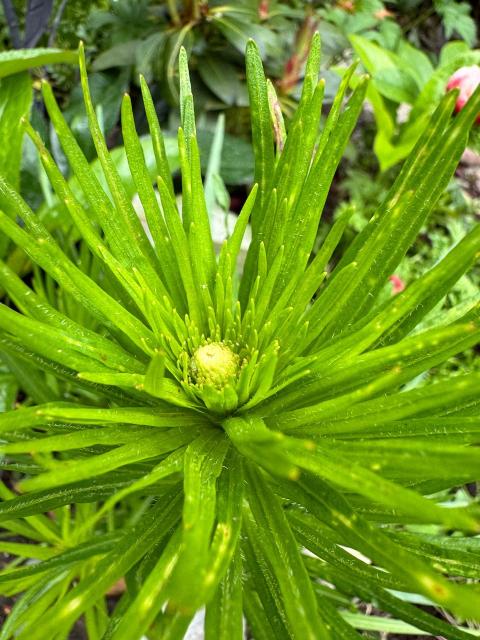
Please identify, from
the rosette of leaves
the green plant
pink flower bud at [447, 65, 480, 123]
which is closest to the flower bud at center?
the rosette of leaves

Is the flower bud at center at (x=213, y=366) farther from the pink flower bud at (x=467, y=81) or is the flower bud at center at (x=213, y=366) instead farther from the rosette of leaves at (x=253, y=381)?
the pink flower bud at (x=467, y=81)

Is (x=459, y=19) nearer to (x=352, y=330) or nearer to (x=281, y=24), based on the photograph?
(x=281, y=24)

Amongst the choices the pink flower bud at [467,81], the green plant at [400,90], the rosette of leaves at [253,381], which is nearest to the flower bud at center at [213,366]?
the rosette of leaves at [253,381]

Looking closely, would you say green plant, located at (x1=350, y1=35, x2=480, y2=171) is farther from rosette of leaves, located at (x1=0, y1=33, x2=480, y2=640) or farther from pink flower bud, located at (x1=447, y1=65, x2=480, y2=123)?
rosette of leaves, located at (x1=0, y1=33, x2=480, y2=640)

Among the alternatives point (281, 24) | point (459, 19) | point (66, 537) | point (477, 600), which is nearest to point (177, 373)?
point (477, 600)

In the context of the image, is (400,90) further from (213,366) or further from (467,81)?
(213,366)

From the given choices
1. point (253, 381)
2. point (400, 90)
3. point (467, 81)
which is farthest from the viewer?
point (400, 90)

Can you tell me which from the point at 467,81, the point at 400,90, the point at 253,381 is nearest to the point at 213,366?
the point at 253,381

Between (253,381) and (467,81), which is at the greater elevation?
(467,81)
